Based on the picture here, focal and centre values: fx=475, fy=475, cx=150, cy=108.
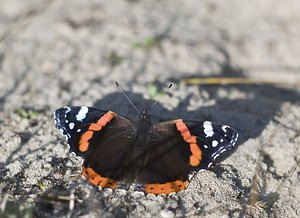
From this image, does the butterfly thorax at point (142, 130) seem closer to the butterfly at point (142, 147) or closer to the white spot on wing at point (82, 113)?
the butterfly at point (142, 147)

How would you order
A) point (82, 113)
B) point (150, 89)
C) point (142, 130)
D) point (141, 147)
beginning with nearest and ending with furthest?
point (141, 147)
point (142, 130)
point (82, 113)
point (150, 89)

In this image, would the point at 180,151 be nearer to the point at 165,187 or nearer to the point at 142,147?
the point at 142,147

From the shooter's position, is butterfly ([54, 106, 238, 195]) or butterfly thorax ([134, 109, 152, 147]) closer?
butterfly ([54, 106, 238, 195])

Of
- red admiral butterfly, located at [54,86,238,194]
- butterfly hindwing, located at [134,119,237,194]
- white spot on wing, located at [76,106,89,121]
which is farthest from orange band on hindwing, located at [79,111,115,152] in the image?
butterfly hindwing, located at [134,119,237,194]

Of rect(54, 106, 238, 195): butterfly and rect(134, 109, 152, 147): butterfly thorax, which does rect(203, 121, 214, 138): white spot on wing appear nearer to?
rect(54, 106, 238, 195): butterfly

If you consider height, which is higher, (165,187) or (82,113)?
(82,113)

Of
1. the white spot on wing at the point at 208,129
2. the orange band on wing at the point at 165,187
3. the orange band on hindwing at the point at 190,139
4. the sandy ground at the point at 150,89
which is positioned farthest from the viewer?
the white spot on wing at the point at 208,129

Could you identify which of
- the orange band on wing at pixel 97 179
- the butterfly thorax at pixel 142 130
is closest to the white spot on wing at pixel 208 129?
the butterfly thorax at pixel 142 130

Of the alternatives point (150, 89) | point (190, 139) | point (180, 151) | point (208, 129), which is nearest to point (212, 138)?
point (208, 129)
